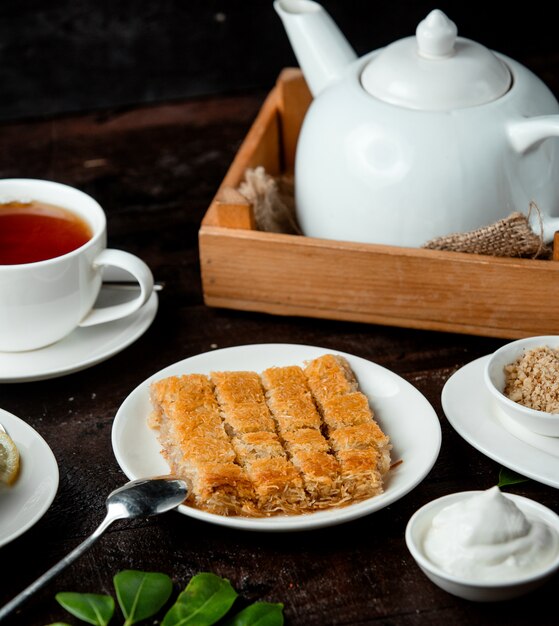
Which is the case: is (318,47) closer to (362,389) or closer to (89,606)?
(362,389)

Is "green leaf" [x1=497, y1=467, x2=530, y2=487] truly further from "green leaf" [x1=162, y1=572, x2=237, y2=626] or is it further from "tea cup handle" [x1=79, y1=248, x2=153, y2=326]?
"tea cup handle" [x1=79, y1=248, x2=153, y2=326]

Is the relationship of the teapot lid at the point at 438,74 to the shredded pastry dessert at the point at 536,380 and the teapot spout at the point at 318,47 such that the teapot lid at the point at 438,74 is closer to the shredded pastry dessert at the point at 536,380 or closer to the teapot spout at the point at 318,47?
the teapot spout at the point at 318,47

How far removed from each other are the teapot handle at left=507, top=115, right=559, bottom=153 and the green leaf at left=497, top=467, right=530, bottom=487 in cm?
37

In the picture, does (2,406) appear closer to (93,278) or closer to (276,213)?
(93,278)

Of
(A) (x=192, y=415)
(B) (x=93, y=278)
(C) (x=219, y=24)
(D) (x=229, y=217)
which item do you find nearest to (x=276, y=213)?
(D) (x=229, y=217)

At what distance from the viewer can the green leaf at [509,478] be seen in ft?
2.87

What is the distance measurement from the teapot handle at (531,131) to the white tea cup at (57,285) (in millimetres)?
439

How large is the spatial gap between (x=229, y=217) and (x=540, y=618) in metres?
0.58

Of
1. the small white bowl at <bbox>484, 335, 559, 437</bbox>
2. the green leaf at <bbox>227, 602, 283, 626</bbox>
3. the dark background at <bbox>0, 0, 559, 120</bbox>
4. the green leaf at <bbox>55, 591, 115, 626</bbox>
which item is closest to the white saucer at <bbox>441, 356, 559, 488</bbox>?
the small white bowl at <bbox>484, 335, 559, 437</bbox>

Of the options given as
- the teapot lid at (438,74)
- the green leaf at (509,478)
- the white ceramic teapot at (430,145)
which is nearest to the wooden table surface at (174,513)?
the green leaf at (509,478)

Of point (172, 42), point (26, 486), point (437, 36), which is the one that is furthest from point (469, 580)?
point (172, 42)

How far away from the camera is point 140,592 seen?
746 millimetres

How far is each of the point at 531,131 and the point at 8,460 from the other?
2.11 feet

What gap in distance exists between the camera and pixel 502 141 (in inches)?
40.9
